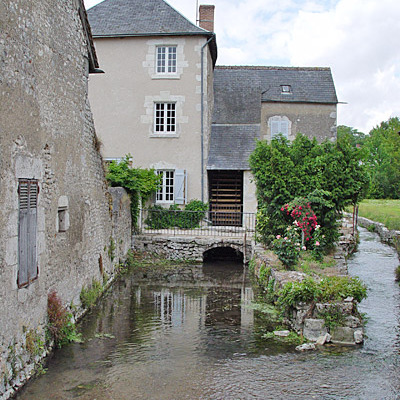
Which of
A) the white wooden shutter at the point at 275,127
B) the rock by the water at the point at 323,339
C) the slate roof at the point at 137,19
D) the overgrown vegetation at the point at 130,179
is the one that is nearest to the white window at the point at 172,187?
the overgrown vegetation at the point at 130,179

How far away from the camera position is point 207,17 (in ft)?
69.1

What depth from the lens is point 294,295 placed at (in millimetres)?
8391

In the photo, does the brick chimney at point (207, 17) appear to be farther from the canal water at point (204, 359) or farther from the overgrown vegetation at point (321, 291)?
the overgrown vegetation at point (321, 291)

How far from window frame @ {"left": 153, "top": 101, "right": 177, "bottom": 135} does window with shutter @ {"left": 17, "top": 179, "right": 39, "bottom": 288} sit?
1298cm

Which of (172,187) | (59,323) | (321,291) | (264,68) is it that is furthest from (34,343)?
(264,68)

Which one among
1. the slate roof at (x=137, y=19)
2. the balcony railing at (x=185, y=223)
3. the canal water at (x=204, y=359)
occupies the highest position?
the slate roof at (x=137, y=19)

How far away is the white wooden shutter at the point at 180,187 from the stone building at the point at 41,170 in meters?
8.42

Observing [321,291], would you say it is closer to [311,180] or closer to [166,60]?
[311,180]

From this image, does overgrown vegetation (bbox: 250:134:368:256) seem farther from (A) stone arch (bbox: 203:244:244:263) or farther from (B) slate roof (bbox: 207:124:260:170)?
(B) slate roof (bbox: 207:124:260:170)

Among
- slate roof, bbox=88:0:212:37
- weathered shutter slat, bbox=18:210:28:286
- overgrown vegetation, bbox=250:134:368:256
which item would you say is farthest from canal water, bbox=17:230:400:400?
slate roof, bbox=88:0:212:37

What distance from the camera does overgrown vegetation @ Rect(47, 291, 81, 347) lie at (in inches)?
290

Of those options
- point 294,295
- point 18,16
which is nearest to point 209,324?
point 294,295

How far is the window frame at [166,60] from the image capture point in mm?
19266

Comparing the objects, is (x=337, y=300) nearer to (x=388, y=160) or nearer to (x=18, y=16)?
(x=18, y=16)
